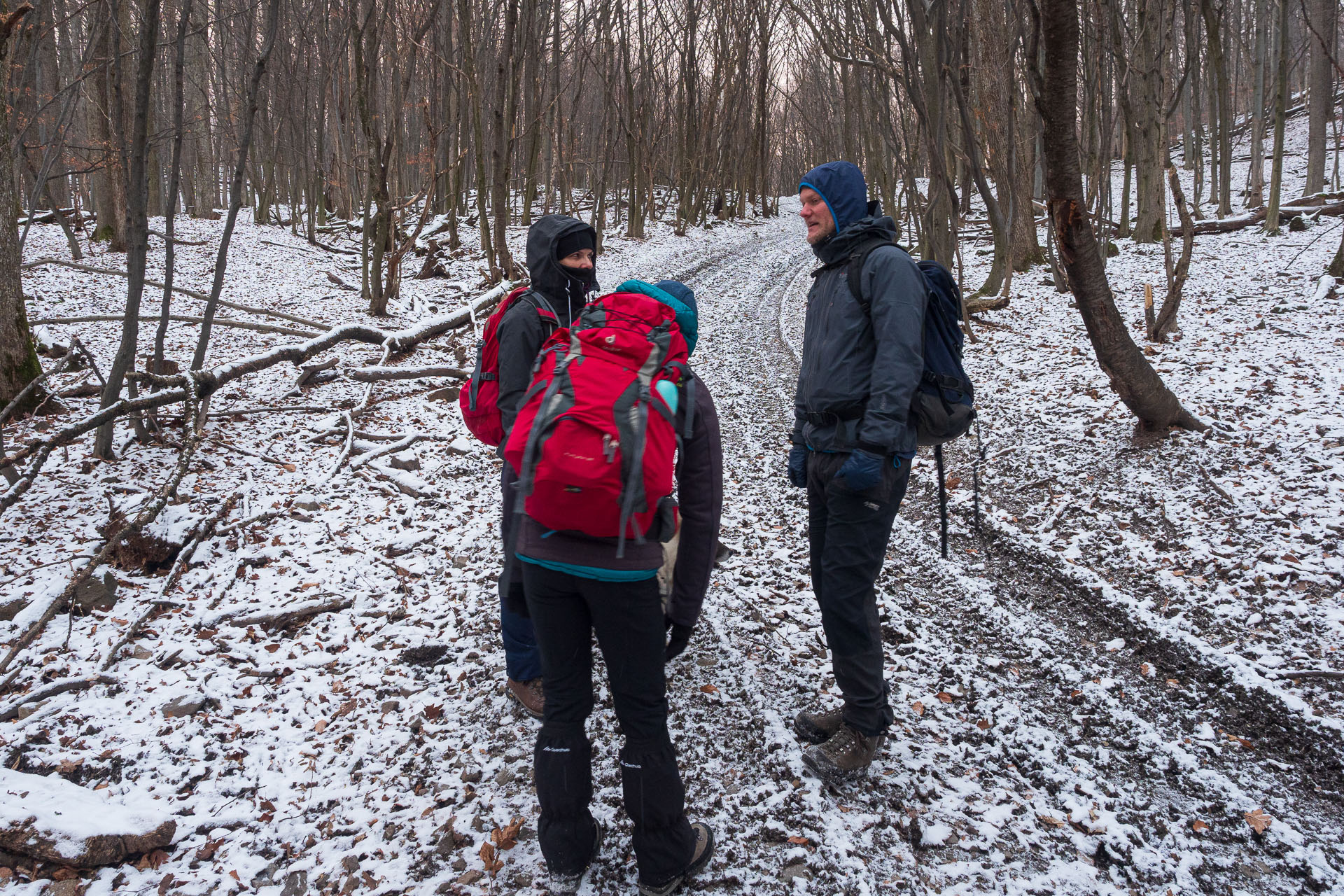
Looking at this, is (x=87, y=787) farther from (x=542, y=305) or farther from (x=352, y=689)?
(x=542, y=305)

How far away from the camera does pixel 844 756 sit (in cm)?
288

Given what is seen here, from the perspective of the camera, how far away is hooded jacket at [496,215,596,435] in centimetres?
295

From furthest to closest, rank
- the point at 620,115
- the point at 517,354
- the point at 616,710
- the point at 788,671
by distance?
1. the point at 620,115
2. the point at 788,671
3. the point at 517,354
4. the point at 616,710

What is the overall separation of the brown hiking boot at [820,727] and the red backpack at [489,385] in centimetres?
192

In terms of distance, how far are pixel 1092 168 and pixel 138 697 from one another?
16.3 metres

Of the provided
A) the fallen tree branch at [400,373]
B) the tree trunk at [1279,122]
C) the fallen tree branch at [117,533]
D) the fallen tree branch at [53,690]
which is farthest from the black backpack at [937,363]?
the tree trunk at [1279,122]

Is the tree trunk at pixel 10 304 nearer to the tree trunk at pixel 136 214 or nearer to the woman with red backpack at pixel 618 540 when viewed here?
the tree trunk at pixel 136 214

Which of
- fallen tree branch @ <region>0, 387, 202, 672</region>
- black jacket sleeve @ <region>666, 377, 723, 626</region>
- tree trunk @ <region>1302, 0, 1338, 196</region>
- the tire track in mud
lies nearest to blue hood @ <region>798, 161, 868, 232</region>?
black jacket sleeve @ <region>666, 377, 723, 626</region>

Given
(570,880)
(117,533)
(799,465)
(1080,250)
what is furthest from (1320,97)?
(117,533)

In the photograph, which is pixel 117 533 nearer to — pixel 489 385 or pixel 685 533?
pixel 489 385

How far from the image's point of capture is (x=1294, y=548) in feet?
13.2

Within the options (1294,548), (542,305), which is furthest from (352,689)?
(1294,548)

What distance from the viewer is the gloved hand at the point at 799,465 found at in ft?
9.93

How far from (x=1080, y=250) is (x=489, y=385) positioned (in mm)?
4717
